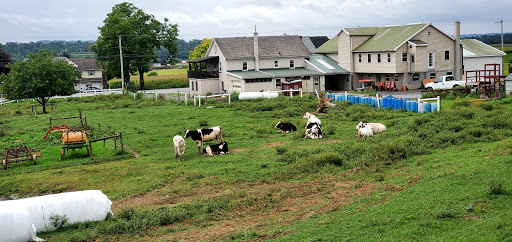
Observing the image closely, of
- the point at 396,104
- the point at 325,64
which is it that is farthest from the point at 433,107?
the point at 325,64

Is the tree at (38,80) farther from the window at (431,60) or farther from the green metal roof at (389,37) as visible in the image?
the window at (431,60)

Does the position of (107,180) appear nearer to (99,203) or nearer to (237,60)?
(99,203)

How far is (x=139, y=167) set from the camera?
71.3 feet

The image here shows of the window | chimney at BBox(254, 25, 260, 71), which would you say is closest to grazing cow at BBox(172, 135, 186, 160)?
the window

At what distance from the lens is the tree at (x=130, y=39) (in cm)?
7369

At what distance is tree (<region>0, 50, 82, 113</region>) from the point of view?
46.1 meters

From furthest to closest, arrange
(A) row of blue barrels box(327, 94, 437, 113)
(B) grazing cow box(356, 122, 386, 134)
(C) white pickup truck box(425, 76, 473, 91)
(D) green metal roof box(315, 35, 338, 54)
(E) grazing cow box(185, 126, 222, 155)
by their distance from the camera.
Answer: (D) green metal roof box(315, 35, 338, 54) → (C) white pickup truck box(425, 76, 473, 91) → (A) row of blue barrels box(327, 94, 437, 113) → (B) grazing cow box(356, 122, 386, 134) → (E) grazing cow box(185, 126, 222, 155)

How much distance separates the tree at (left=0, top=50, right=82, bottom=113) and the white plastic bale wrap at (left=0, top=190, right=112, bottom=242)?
34.2 metres

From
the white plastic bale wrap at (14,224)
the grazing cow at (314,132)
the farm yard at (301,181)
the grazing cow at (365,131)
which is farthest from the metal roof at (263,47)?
the white plastic bale wrap at (14,224)

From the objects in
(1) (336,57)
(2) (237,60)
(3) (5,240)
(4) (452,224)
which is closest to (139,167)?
(3) (5,240)

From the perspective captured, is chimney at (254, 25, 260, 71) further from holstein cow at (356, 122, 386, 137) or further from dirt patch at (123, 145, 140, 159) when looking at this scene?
holstein cow at (356, 122, 386, 137)

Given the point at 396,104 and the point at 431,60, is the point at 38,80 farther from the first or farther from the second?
the point at 431,60

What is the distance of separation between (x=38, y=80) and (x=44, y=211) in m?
35.1

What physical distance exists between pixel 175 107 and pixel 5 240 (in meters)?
33.6
